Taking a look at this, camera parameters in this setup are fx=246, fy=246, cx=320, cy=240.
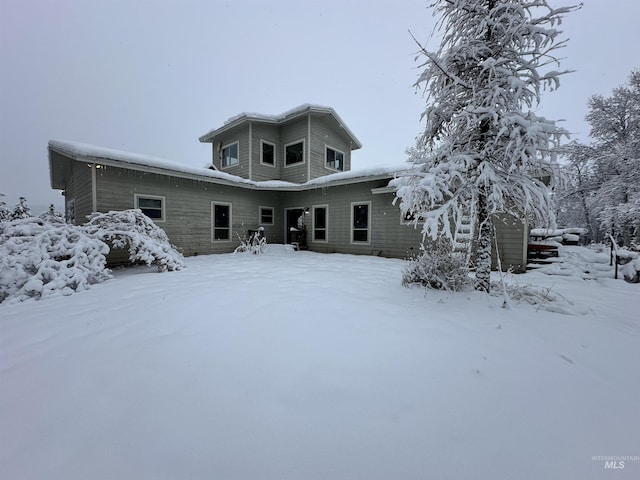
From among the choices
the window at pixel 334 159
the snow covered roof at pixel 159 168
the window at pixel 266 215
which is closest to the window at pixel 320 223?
the snow covered roof at pixel 159 168

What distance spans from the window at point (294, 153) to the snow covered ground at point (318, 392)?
10.4 m

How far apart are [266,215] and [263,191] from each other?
116 cm

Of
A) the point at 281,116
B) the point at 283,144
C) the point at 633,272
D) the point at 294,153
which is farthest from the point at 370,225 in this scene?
the point at 281,116

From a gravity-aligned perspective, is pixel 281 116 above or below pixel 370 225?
above

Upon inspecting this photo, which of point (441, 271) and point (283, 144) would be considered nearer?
point (441, 271)

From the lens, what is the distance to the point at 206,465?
1.22 metres

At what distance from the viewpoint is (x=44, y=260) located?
14.5 feet

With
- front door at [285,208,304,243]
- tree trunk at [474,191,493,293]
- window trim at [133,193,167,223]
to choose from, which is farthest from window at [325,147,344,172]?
tree trunk at [474,191,493,293]

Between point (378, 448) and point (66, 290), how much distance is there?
5485mm

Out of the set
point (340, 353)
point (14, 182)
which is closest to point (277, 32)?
point (14, 182)

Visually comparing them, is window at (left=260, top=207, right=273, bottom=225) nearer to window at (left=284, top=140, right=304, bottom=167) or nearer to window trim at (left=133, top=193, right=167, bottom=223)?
window at (left=284, top=140, right=304, bottom=167)

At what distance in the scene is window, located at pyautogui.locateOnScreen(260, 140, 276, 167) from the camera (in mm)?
12438

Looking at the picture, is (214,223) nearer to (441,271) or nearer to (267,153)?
(267,153)

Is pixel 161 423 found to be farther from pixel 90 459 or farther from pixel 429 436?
Result: pixel 429 436
